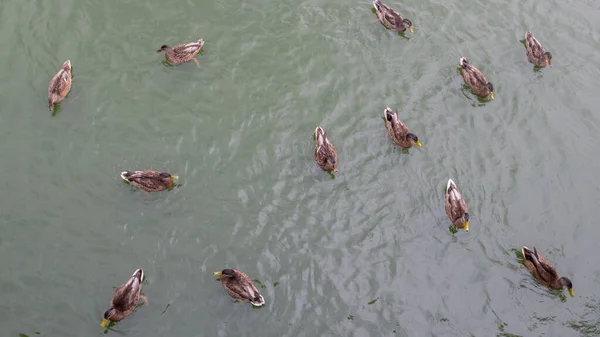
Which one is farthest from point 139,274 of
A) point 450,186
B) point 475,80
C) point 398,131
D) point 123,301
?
point 475,80

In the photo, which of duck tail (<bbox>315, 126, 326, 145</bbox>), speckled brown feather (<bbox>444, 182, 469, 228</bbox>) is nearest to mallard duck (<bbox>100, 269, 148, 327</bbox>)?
duck tail (<bbox>315, 126, 326, 145</bbox>)

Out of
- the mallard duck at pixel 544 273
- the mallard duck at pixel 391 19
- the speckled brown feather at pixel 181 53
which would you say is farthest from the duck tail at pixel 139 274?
the mallard duck at pixel 391 19

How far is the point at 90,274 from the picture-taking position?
963cm

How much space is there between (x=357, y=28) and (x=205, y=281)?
652 centimetres

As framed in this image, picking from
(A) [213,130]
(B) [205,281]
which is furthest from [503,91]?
(B) [205,281]

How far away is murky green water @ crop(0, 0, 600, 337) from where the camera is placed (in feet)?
32.0

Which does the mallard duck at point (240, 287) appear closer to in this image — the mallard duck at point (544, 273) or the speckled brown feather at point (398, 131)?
the speckled brown feather at point (398, 131)

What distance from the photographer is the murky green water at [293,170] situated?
975 cm

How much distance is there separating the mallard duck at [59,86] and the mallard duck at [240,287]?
14.9ft

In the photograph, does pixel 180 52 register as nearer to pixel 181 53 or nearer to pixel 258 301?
pixel 181 53

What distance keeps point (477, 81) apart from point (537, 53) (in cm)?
169

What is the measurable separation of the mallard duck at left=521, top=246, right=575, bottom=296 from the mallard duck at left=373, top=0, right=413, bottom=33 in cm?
540

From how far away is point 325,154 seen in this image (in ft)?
35.9

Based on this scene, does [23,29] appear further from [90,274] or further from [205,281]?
[205,281]
